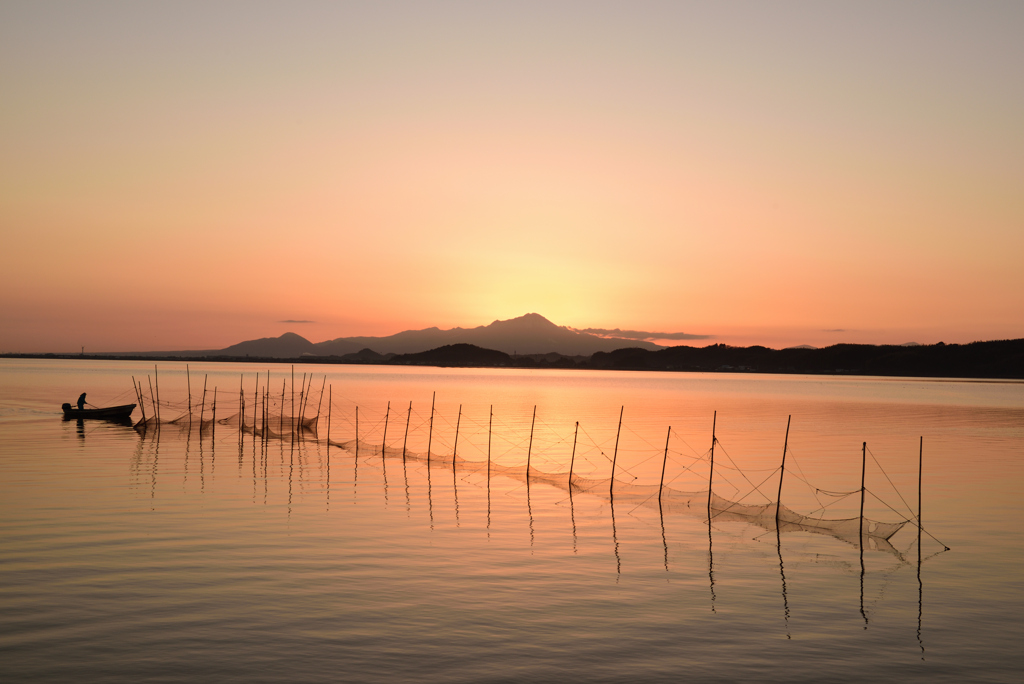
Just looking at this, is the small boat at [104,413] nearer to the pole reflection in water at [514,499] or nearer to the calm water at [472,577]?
the pole reflection in water at [514,499]

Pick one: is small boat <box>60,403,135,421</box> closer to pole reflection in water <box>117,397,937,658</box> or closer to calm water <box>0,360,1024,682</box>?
pole reflection in water <box>117,397,937,658</box>

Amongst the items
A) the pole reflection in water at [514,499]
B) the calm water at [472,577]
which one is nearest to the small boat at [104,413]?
the pole reflection in water at [514,499]

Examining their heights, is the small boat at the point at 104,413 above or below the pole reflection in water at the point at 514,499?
above

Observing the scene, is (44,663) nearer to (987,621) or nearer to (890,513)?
(987,621)

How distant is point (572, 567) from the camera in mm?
16359

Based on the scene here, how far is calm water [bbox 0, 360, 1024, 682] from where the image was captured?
11.0 metres

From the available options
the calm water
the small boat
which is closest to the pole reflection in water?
the calm water

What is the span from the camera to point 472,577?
15289 millimetres

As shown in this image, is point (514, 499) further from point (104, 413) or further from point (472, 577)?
point (104, 413)

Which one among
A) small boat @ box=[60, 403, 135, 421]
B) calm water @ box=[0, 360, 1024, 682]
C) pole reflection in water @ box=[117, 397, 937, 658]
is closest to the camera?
calm water @ box=[0, 360, 1024, 682]

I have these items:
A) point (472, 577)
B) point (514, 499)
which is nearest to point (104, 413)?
point (514, 499)

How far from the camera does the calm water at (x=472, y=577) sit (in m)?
11.0

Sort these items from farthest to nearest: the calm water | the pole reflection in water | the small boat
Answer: the small boat, the pole reflection in water, the calm water

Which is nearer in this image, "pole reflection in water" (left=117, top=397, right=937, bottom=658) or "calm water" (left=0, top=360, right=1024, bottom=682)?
"calm water" (left=0, top=360, right=1024, bottom=682)
